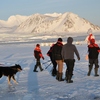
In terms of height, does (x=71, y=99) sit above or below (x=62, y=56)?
below

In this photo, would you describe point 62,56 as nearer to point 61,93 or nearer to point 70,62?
point 70,62

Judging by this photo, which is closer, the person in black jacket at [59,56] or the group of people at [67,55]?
the group of people at [67,55]

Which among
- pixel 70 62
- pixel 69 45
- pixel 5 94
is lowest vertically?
pixel 5 94

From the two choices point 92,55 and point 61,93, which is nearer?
point 61,93

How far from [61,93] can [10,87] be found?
2189 millimetres

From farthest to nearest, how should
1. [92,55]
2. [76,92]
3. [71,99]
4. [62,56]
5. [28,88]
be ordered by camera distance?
[92,55] → [62,56] → [28,88] → [76,92] → [71,99]

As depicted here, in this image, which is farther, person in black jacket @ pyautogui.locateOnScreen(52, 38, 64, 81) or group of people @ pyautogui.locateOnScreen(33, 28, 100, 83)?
person in black jacket @ pyautogui.locateOnScreen(52, 38, 64, 81)

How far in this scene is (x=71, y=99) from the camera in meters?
6.63

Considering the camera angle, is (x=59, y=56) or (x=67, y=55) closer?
(x=67, y=55)

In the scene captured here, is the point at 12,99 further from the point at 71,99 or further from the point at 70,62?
the point at 70,62

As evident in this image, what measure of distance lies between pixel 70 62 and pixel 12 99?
2.68 m

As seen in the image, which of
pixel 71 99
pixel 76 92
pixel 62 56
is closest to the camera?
pixel 71 99

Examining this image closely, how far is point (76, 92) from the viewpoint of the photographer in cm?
730

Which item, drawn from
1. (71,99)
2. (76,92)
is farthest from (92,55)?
(71,99)
